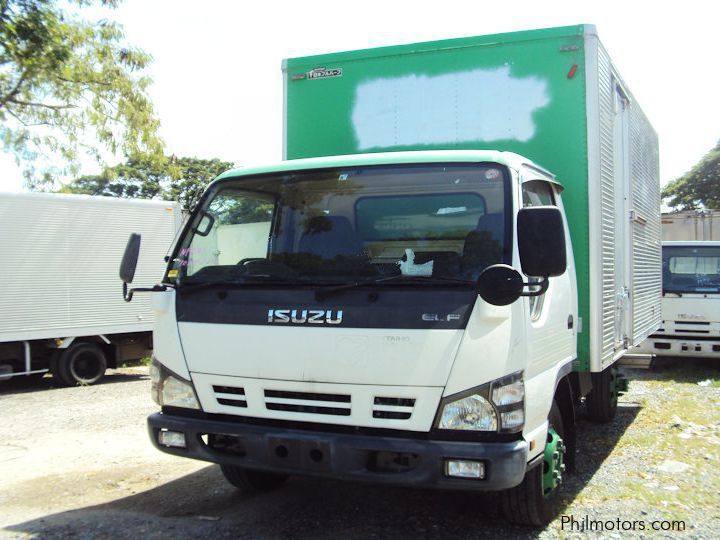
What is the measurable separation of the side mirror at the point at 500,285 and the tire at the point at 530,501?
1.14 metres

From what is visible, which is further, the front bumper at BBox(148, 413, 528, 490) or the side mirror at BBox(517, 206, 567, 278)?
the side mirror at BBox(517, 206, 567, 278)

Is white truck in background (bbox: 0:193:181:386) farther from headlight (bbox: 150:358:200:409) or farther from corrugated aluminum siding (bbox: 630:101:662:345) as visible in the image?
corrugated aluminum siding (bbox: 630:101:662:345)

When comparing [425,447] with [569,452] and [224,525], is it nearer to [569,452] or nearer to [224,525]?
[224,525]

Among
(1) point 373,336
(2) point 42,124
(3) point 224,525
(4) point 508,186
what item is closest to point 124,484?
(3) point 224,525

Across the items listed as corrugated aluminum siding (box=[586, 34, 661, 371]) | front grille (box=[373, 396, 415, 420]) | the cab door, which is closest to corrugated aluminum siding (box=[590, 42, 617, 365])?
corrugated aluminum siding (box=[586, 34, 661, 371])

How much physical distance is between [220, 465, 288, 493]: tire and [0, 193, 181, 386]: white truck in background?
665cm

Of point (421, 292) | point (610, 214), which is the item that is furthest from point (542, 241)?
point (610, 214)

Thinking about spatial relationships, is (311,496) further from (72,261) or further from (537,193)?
(72,261)

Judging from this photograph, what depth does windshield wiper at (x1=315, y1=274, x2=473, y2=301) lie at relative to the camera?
3.53 meters

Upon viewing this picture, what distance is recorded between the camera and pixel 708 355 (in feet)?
33.5

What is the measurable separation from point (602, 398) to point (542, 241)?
3974 millimetres

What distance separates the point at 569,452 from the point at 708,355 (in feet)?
20.8

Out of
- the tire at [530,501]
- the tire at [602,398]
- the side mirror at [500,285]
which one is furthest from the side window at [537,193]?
the tire at [602,398]

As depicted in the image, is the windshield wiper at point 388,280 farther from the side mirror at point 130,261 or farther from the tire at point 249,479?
the tire at point 249,479
